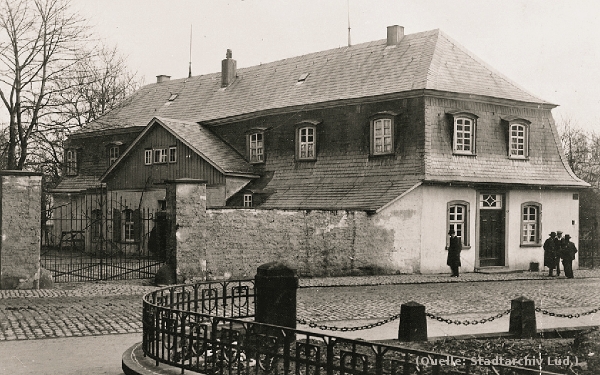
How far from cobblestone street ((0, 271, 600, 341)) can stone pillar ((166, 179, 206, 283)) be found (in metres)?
1.05

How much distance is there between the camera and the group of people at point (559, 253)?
80.9ft

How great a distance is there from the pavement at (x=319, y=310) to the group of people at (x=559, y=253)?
782 millimetres

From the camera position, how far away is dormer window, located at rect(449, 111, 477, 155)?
26969 mm

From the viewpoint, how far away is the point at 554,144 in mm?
29453

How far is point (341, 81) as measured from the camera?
3064 cm

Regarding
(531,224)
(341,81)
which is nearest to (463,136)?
(531,224)

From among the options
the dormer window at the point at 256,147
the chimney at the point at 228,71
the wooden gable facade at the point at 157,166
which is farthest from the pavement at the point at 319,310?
the chimney at the point at 228,71

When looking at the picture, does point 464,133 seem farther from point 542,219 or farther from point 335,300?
point 335,300

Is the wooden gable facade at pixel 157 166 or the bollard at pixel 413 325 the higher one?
the wooden gable facade at pixel 157 166

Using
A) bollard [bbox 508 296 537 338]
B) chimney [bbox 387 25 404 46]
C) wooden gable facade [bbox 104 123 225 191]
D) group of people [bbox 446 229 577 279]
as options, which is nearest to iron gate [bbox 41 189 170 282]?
wooden gable facade [bbox 104 123 225 191]

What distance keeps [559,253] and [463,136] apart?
210 inches

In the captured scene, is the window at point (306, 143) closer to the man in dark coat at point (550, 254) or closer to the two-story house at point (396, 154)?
the two-story house at point (396, 154)

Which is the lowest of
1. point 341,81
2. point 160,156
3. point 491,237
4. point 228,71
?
point 491,237

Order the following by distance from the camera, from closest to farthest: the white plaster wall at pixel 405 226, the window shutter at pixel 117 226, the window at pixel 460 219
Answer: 1. the white plaster wall at pixel 405 226
2. the window at pixel 460 219
3. the window shutter at pixel 117 226
